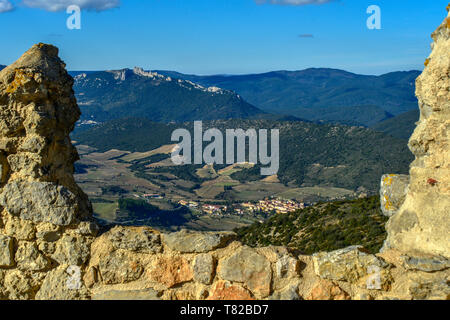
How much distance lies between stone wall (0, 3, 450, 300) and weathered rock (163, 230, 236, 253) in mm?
10

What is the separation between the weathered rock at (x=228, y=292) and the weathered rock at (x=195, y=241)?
0.37 metres

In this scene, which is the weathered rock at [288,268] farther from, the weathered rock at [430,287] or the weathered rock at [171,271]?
the weathered rock at [430,287]

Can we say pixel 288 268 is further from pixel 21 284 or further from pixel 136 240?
pixel 21 284

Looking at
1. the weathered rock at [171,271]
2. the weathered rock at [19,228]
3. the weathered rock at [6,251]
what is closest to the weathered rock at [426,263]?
the weathered rock at [171,271]

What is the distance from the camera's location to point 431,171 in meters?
4.71

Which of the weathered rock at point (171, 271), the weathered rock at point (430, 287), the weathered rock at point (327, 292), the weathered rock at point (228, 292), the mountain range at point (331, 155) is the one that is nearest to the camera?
the weathered rock at point (430, 287)

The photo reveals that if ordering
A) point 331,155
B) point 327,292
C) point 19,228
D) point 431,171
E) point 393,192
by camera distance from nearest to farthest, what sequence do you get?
1. point 327,292
2. point 431,171
3. point 19,228
4. point 393,192
5. point 331,155

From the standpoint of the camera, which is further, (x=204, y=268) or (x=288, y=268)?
(x=204, y=268)

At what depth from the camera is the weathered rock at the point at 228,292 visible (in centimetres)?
458

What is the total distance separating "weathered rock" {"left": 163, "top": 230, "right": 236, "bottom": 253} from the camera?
4.73m

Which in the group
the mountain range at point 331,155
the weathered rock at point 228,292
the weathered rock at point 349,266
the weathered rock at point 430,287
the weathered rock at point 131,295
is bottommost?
the mountain range at point 331,155

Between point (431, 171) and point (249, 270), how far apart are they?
2091mm

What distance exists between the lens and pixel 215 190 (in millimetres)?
118375

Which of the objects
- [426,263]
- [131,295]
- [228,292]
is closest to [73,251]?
[131,295]
